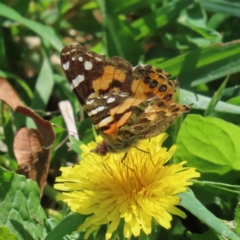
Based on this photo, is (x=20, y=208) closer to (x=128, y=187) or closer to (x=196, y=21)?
(x=128, y=187)

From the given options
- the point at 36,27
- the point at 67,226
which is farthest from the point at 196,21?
the point at 67,226

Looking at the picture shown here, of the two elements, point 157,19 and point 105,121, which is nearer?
point 105,121

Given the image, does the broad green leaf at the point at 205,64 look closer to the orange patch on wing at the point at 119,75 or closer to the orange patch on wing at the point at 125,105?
the orange patch on wing at the point at 119,75

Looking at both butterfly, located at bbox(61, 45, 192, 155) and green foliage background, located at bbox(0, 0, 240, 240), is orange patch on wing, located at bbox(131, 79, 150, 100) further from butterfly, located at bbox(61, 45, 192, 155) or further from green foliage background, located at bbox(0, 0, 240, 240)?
green foliage background, located at bbox(0, 0, 240, 240)

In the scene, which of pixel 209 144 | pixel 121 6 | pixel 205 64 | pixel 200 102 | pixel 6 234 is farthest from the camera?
pixel 121 6

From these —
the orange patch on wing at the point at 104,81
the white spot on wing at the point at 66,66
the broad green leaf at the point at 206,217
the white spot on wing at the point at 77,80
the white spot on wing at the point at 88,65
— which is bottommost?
the broad green leaf at the point at 206,217

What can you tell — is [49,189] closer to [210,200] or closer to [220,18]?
[210,200]

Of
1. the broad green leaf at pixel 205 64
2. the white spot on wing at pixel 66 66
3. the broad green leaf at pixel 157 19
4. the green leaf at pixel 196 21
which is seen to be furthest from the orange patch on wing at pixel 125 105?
the broad green leaf at pixel 157 19
